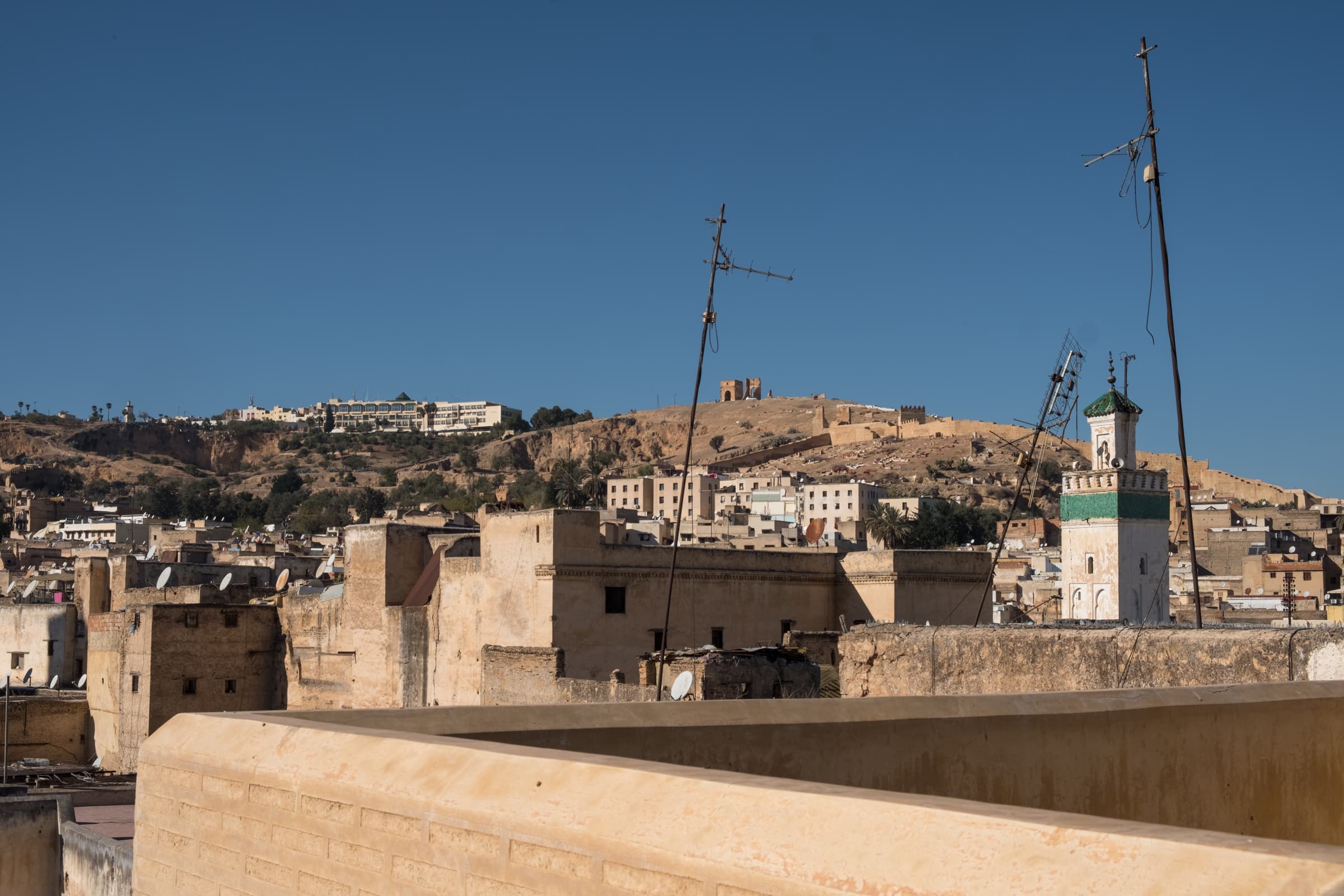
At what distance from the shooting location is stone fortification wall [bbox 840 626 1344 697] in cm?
894

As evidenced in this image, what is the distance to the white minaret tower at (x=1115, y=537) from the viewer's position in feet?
94.4

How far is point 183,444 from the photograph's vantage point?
17138 centimetres

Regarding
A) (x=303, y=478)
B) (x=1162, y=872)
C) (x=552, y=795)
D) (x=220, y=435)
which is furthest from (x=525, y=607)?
(x=220, y=435)

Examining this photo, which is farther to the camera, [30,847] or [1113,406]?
[1113,406]

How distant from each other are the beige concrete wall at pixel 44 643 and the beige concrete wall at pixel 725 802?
1110 inches

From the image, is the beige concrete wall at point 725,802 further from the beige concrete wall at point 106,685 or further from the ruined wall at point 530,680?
the beige concrete wall at point 106,685

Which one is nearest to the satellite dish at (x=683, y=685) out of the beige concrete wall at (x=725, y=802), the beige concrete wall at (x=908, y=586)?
the beige concrete wall at (x=908, y=586)

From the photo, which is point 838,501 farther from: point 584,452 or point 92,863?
point 92,863

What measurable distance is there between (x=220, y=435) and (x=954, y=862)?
181m

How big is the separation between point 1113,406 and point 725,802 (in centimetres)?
2876

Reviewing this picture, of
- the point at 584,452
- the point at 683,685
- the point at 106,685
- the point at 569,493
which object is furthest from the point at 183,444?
the point at 683,685

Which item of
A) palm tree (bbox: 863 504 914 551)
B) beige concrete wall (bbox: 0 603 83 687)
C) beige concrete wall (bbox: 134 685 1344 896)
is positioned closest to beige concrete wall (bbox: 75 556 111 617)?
beige concrete wall (bbox: 0 603 83 687)

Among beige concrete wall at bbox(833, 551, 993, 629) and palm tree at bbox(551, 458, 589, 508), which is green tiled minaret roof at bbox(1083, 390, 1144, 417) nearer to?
beige concrete wall at bbox(833, 551, 993, 629)

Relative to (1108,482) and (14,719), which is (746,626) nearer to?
(1108,482)
